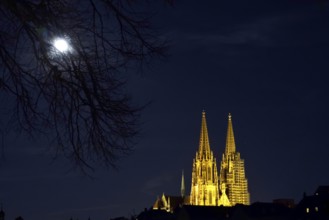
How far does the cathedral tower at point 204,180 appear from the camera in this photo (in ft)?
431

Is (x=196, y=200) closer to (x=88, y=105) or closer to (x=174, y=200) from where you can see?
(x=174, y=200)

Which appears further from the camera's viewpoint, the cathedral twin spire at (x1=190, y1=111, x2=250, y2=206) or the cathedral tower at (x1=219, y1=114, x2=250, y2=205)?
the cathedral tower at (x1=219, y1=114, x2=250, y2=205)

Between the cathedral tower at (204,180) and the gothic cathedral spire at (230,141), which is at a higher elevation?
the gothic cathedral spire at (230,141)

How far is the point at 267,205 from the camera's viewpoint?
76.9 metres

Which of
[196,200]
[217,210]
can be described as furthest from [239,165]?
[217,210]

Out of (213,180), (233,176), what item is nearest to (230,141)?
(233,176)

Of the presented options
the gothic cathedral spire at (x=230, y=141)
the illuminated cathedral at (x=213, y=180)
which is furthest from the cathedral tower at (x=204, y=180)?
the gothic cathedral spire at (x=230, y=141)

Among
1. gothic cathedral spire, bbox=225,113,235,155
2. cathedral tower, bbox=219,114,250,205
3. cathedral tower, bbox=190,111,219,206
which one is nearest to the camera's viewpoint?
cathedral tower, bbox=190,111,219,206

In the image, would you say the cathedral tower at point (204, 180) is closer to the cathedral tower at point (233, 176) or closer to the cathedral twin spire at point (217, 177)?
the cathedral twin spire at point (217, 177)

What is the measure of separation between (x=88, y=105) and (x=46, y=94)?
1.54 ft

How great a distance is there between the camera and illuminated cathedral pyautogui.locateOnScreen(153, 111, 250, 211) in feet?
433

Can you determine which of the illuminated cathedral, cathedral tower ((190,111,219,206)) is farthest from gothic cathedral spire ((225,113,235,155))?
cathedral tower ((190,111,219,206))

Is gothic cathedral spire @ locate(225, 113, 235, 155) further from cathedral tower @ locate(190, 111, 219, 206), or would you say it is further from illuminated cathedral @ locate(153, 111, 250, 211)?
cathedral tower @ locate(190, 111, 219, 206)

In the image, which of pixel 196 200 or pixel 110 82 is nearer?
pixel 110 82
